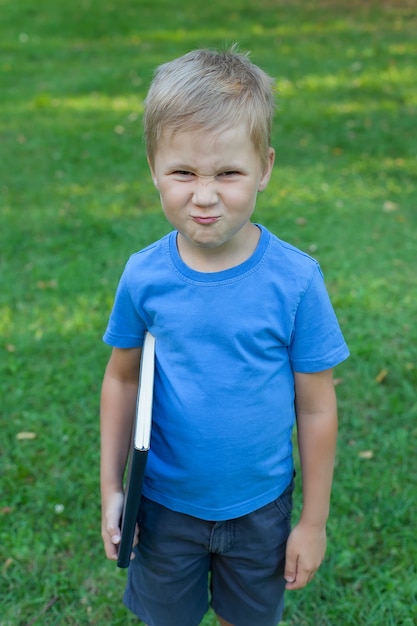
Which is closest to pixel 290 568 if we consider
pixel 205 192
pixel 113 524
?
pixel 113 524

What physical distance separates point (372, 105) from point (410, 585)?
5356 millimetres

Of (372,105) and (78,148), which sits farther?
(372,105)

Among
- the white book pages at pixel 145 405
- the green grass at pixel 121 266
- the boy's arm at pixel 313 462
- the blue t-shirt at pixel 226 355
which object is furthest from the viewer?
the green grass at pixel 121 266

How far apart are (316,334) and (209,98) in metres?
0.51

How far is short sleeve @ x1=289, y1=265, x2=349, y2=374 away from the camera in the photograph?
4.77 ft

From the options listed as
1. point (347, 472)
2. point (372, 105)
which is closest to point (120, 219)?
point (347, 472)

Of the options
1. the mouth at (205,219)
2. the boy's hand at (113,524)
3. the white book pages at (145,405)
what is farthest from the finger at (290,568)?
the mouth at (205,219)

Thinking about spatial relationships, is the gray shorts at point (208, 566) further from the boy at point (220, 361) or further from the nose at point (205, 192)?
the nose at point (205, 192)

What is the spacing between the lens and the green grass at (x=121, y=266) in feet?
8.00

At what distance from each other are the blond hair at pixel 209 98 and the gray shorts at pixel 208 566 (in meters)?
0.81

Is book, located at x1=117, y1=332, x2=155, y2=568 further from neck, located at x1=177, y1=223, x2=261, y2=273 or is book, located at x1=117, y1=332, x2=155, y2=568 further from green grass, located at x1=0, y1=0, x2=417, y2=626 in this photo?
green grass, located at x1=0, y1=0, x2=417, y2=626

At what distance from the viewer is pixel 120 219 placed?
16.0 feet

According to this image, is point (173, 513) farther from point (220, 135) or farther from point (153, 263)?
point (220, 135)

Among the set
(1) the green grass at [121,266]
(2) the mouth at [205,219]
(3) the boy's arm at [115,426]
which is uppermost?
(2) the mouth at [205,219]
